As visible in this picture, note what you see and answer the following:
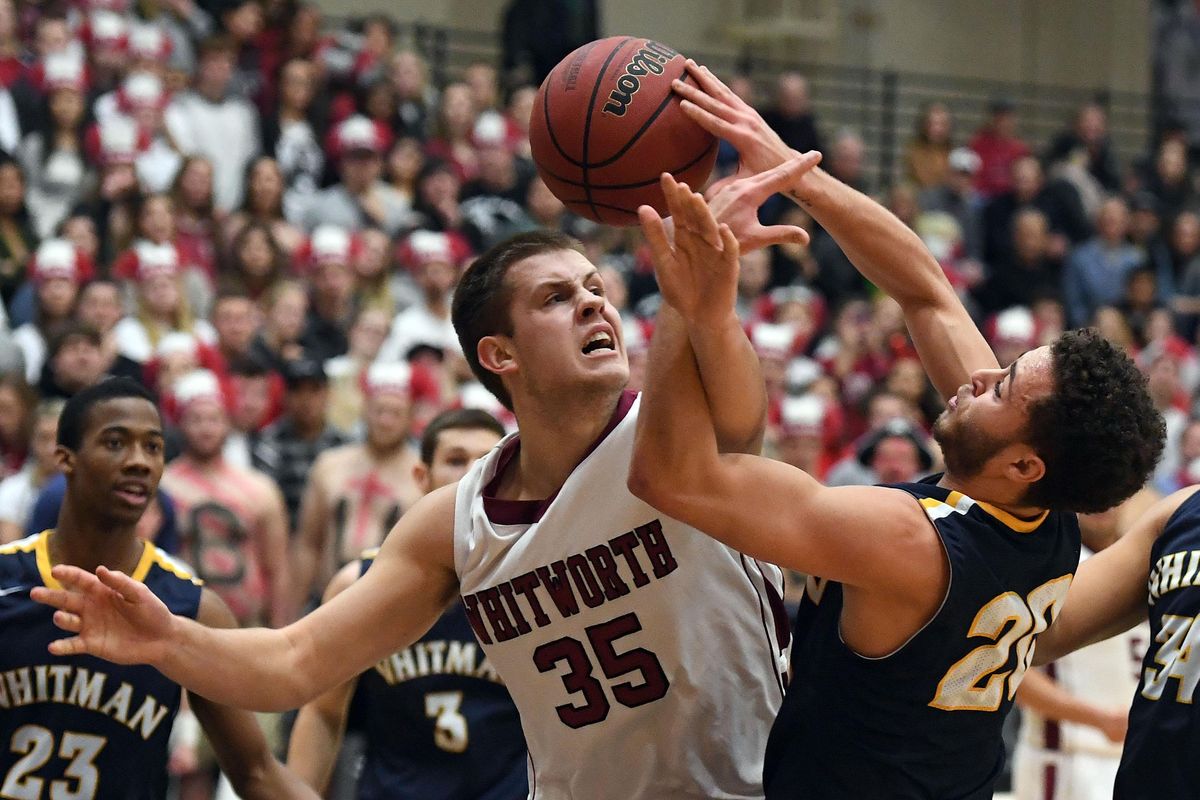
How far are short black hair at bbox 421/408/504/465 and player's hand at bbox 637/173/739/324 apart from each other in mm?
2232

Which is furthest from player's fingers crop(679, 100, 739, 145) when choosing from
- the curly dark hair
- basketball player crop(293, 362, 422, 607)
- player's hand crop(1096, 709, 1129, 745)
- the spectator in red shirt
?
the spectator in red shirt

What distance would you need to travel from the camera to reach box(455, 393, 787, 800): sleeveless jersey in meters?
3.47

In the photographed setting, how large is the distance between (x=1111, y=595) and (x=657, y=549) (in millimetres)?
1140

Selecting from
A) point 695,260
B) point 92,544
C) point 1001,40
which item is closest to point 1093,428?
point 695,260

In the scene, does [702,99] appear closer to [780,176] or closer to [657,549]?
[780,176]

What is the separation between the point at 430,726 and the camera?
16.1 ft

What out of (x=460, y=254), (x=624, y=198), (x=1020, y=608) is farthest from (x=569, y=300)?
(x=460, y=254)

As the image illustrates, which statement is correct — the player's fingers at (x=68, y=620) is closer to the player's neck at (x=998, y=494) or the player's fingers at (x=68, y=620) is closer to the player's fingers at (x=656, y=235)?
the player's fingers at (x=656, y=235)

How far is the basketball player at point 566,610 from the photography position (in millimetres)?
3473

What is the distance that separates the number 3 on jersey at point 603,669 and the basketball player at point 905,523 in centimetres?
28

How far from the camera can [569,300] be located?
11.8 ft

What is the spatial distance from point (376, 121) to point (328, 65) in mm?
665

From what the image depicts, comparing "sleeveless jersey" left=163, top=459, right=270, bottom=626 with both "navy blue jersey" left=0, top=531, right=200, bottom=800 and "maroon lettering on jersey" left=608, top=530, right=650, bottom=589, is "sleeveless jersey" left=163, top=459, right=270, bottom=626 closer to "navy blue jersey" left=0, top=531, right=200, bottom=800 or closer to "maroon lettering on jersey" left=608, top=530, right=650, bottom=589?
"navy blue jersey" left=0, top=531, right=200, bottom=800

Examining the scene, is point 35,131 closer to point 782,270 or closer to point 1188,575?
point 782,270
